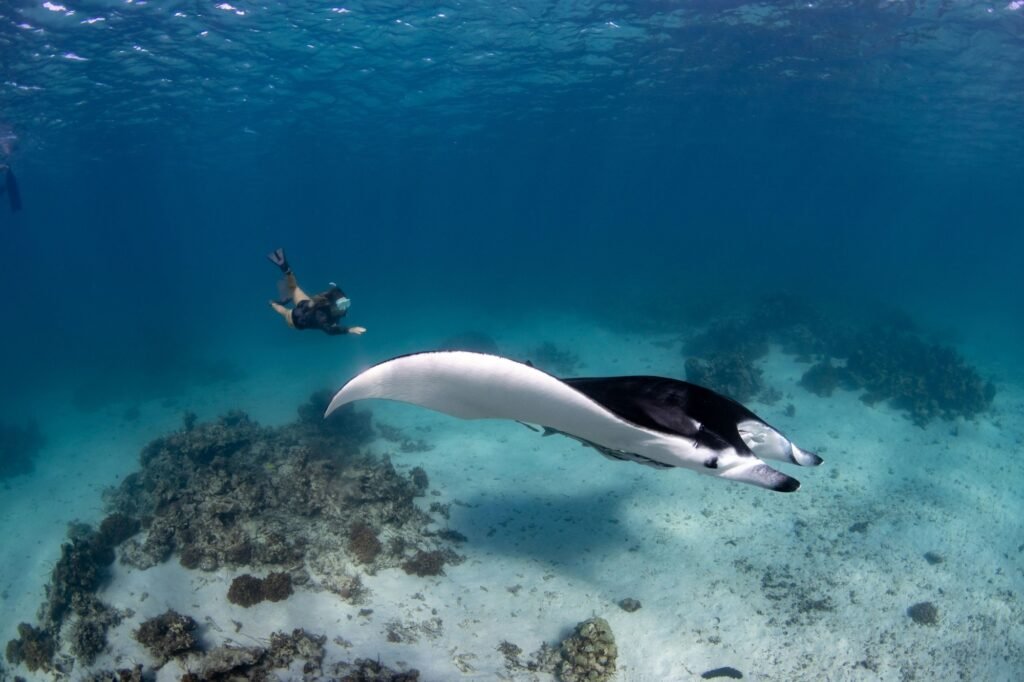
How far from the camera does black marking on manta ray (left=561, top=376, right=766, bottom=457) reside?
96.5 inches

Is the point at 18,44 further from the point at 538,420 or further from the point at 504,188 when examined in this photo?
the point at 504,188

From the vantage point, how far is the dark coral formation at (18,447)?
15820mm

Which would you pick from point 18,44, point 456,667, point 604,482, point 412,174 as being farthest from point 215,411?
point 412,174

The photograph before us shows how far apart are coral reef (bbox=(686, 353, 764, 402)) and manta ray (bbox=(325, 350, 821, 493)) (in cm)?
1113

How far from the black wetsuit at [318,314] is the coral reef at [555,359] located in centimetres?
1055

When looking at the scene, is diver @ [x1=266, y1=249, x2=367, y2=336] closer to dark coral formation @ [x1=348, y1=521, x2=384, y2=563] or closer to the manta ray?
dark coral formation @ [x1=348, y1=521, x2=384, y2=563]

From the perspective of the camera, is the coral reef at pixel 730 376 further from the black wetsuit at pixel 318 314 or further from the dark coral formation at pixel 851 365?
the black wetsuit at pixel 318 314

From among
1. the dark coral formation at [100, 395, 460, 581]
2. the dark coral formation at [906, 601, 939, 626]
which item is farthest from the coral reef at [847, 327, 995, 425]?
the dark coral formation at [100, 395, 460, 581]

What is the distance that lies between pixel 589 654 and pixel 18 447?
22033 millimetres

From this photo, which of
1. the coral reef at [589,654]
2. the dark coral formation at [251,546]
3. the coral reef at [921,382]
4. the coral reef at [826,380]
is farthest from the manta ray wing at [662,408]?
the coral reef at [826,380]

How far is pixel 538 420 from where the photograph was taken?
108 inches

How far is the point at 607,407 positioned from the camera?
2332 millimetres

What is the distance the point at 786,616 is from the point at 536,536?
3.18 metres

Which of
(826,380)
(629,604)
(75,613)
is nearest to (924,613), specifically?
(629,604)
